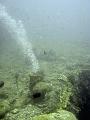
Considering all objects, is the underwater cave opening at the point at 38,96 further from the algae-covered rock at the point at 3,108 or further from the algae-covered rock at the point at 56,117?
the algae-covered rock at the point at 56,117

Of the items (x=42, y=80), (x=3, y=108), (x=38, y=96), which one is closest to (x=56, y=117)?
(x=3, y=108)

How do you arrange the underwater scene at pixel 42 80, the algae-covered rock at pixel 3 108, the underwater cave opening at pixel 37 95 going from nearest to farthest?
the algae-covered rock at pixel 3 108 < the underwater scene at pixel 42 80 < the underwater cave opening at pixel 37 95

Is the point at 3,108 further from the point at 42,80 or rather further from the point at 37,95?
the point at 42,80

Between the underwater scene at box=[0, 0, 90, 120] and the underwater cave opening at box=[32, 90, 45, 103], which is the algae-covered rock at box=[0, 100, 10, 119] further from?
the underwater cave opening at box=[32, 90, 45, 103]

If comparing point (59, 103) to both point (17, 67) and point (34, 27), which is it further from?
point (34, 27)

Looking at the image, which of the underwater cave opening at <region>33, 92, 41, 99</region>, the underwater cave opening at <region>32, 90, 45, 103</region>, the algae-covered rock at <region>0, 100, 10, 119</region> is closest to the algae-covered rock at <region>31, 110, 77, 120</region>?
the algae-covered rock at <region>0, 100, 10, 119</region>

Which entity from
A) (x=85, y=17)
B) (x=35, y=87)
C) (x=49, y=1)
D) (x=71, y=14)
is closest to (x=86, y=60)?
(x=35, y=87)

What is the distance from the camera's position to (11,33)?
51.3 metres

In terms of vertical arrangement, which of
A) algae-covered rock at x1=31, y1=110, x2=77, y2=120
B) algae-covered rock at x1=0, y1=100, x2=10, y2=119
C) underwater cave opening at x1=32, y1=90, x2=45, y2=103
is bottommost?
algae-covered rock at x1=31, y1=110, x2=77, y2=120

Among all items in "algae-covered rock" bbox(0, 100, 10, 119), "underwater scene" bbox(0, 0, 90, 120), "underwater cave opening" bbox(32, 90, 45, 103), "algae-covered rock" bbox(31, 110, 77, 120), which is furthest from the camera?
"underwater cave opening" bbox(32, 90, 45, 103)

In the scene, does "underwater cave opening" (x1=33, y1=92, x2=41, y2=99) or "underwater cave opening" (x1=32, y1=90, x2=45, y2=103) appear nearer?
"underwater cave opening" (x1=32, y1=90, x2=45, y2=103)

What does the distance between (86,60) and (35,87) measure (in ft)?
53.6

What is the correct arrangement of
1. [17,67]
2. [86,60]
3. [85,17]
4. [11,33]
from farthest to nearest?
[85,17] < [11,33] < [86,60] < [17,67]

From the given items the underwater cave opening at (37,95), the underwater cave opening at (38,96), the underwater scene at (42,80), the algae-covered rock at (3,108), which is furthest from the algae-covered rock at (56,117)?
the underwater cave opening at (37,95)
